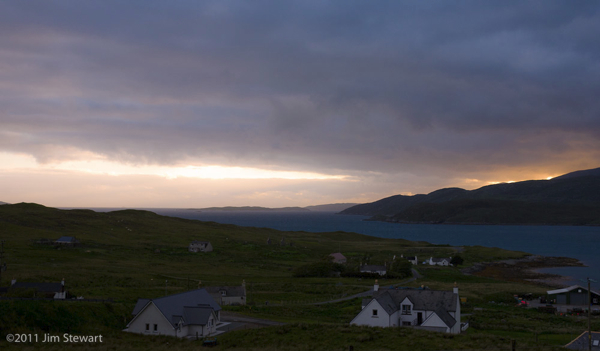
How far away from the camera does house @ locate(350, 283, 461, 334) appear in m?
38.0

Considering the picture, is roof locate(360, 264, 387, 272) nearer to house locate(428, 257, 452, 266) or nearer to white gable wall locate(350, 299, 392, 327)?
house locate(428, 257, 452, 266)

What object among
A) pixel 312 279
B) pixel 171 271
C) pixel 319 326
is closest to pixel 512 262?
pixel 312 279

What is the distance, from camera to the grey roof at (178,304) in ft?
119

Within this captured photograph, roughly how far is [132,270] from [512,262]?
109531 mm

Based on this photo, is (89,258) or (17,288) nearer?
(17,288)

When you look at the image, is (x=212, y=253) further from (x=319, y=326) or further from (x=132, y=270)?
(x=319, y=326)

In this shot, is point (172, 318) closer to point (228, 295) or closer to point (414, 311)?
point (228, 295)

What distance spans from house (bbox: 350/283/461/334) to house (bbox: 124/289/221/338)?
1298 cm

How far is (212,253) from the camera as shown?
118 m

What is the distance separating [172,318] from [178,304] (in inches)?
88.6

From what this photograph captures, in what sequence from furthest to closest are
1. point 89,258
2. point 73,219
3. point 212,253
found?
point 73,219 → point 212,253 → point 89,258

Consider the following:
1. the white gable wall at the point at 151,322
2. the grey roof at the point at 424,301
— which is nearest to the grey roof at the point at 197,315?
the white gable wall at the point at 151,322

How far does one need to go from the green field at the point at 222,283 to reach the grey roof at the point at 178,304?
2.18 metres

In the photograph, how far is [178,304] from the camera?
126ft
